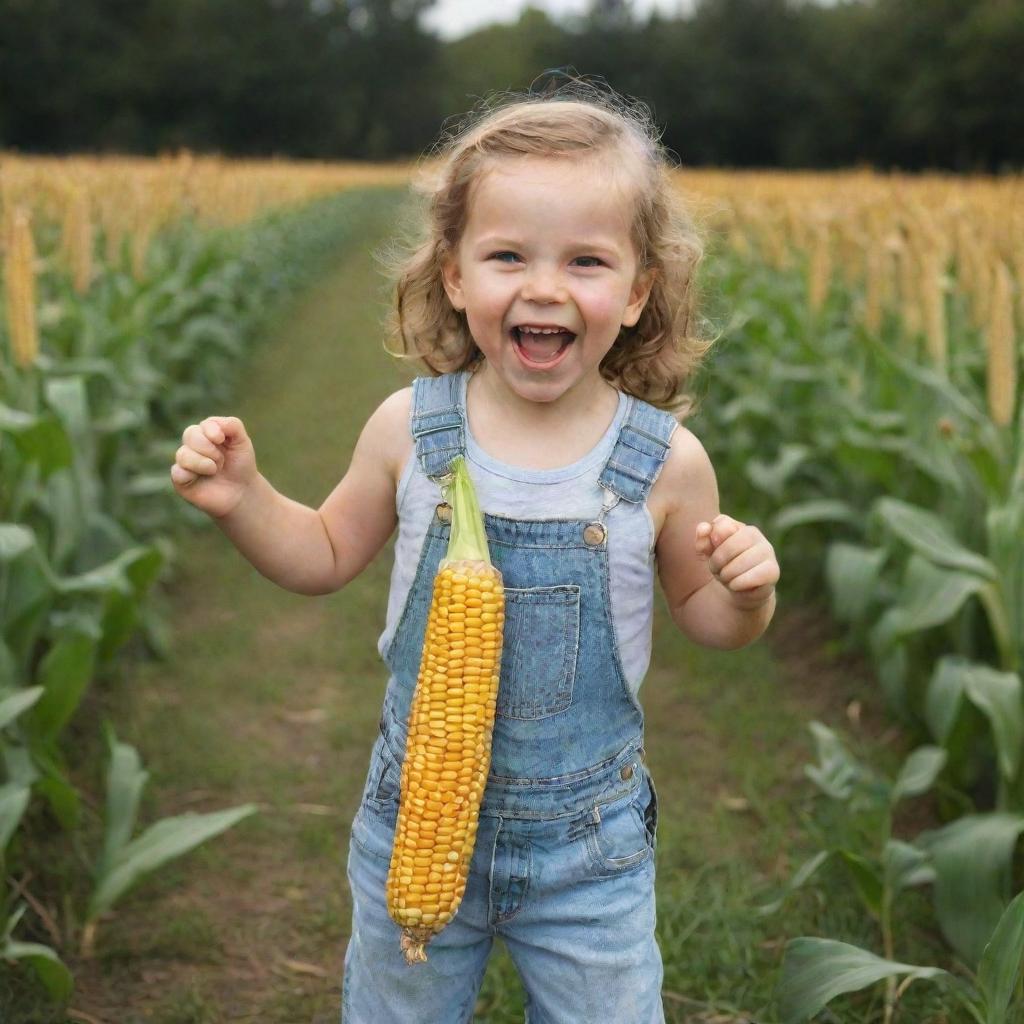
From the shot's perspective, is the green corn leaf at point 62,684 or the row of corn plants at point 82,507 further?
the green corn leaf at point 62,684

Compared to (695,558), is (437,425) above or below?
above

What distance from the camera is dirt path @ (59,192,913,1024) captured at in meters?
2.91

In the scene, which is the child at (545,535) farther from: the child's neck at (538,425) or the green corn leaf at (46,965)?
the green corn leaf at (46,965)

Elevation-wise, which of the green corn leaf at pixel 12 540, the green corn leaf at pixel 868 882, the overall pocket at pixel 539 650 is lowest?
the green corn leaf at pixel 868 882

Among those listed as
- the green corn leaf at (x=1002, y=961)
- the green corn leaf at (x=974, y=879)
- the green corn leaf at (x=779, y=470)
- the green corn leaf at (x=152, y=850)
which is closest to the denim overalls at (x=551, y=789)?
the green corn leaf at (x=1002, y=961)

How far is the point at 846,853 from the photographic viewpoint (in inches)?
103

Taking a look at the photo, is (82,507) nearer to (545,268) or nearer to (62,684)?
(62,684)

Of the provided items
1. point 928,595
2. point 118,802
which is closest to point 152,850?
point 118,802

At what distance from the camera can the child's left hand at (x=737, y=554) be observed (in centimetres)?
164

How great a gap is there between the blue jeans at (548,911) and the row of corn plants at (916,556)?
0.54m

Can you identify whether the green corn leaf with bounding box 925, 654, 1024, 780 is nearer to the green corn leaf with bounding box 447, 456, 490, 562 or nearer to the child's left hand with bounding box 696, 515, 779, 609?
the child's left hand with bounding box 696, 515, 779, 609

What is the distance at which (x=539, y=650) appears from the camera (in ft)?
5.82

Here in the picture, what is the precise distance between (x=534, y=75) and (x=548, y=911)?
190 ft

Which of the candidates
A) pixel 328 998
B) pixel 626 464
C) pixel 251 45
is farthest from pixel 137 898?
pixel 251 45
